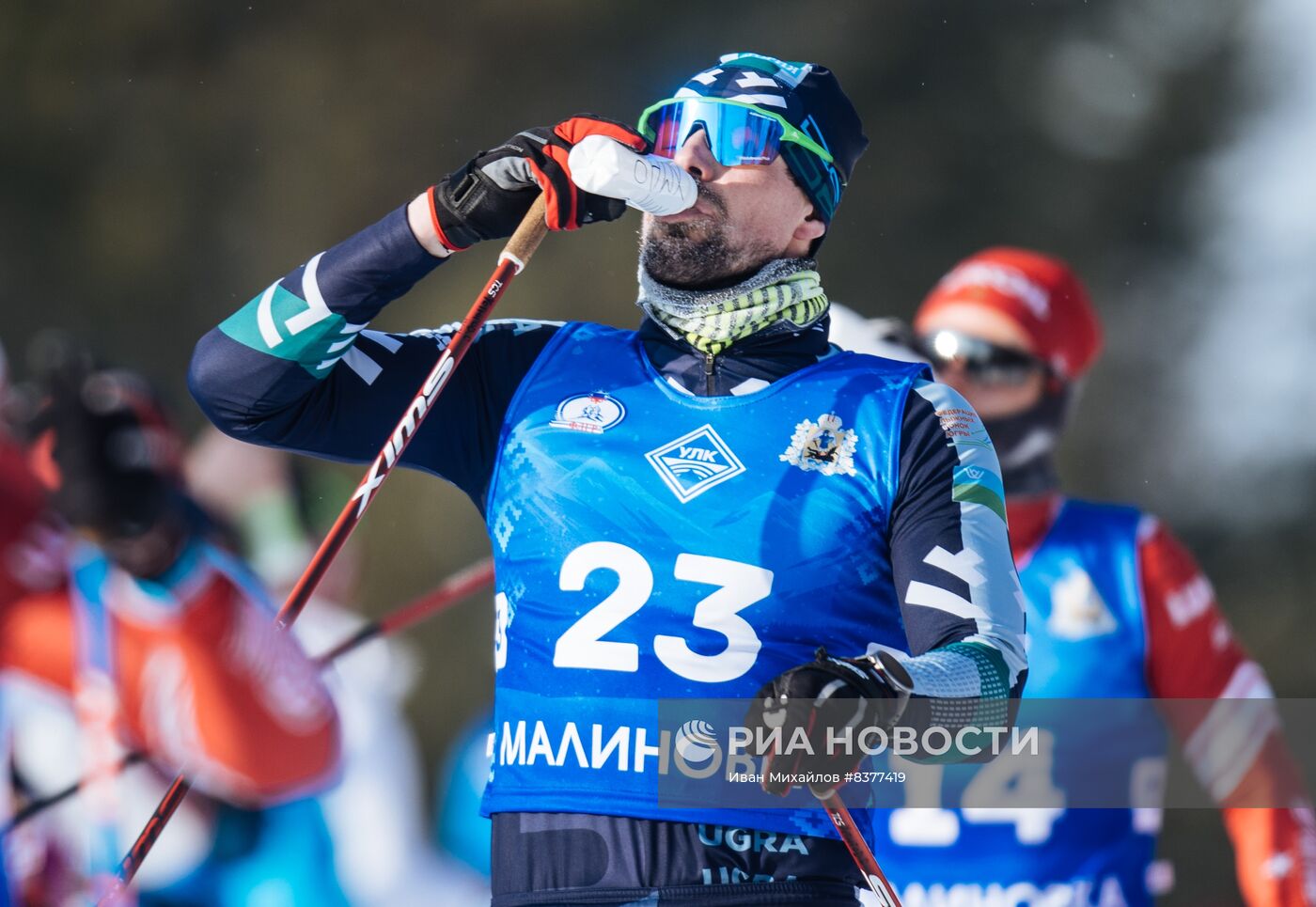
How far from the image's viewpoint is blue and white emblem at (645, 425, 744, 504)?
2.23m

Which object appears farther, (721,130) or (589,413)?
(721,130)

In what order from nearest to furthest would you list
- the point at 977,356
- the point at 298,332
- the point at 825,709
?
the point at 825,709
the point at 298,332
the point at 977,356

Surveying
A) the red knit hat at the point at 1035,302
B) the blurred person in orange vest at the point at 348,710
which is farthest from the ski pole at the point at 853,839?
the blurred person in orange vest at the point at 348,710

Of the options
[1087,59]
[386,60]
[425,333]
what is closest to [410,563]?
[386,60]

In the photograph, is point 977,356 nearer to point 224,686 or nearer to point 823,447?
point 823,447

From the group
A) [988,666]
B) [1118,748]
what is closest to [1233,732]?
[1118,748]

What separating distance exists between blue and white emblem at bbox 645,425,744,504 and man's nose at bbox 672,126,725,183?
0.44 meters

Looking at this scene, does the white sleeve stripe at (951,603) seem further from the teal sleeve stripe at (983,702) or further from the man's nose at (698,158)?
the man's nose at (698,158)

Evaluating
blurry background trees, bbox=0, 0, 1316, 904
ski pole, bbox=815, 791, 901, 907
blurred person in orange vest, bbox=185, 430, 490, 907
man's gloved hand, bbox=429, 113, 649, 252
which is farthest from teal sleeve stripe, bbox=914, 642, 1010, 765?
blurry background trees, bbox=0, 0, 1316, 904

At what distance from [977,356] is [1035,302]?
0.27 meters

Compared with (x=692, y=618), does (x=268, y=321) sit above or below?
above

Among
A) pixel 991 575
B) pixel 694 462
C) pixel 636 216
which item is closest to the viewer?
pixel 991 575

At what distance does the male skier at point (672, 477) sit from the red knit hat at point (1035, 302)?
208cm

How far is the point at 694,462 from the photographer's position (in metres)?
2.25
